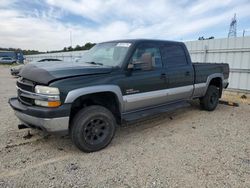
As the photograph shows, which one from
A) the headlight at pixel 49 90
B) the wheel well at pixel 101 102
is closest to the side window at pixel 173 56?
the wheel well at pixel 101 102

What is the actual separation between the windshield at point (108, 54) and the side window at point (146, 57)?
0.22m

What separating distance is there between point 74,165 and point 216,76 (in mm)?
4768

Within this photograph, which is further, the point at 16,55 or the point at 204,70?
the point at 16,55

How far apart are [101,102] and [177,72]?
202 centimetres

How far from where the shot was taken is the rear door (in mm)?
4535

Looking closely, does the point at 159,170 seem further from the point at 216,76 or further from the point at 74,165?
the point at 216,76

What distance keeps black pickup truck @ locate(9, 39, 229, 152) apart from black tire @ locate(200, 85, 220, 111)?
40.3 inches

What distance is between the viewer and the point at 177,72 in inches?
184

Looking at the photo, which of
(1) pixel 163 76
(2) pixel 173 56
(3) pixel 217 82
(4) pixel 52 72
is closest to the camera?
(4) pixel 52 72

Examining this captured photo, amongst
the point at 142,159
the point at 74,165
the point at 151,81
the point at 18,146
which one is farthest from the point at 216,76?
the point at 18,146

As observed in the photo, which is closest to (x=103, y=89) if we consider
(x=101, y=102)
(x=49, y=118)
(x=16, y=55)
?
(x=101, y=102)

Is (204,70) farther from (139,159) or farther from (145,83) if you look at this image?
(139,159)

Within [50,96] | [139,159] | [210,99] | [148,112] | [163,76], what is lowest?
[139,159]

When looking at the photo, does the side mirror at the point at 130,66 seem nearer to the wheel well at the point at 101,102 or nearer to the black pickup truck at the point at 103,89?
the black pickup truck at the point at 103,89
